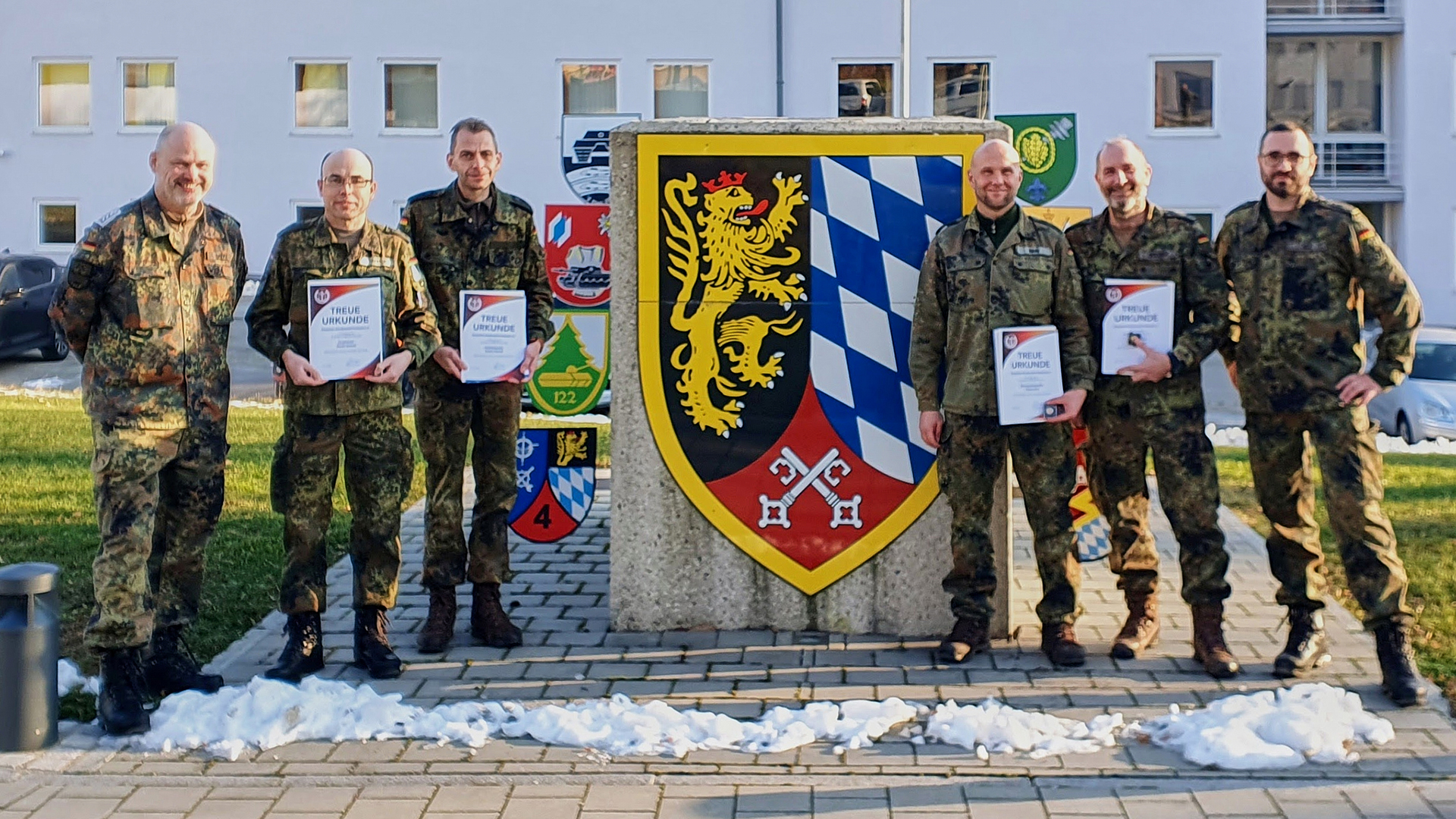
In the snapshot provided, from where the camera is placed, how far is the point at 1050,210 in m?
8.57

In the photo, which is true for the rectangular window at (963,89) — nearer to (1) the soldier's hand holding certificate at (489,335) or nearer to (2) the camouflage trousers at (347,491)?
(1) the soldier's hand holding certificate at (489,335)

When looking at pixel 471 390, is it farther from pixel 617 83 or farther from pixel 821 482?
pixel 617 83

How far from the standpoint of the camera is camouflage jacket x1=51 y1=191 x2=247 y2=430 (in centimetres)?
530

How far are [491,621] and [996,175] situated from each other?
2753 millimetres

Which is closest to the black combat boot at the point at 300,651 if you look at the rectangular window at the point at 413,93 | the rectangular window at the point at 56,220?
the rectangular window at the point at 413,93

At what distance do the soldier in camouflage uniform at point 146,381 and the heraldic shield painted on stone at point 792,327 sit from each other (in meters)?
1.82

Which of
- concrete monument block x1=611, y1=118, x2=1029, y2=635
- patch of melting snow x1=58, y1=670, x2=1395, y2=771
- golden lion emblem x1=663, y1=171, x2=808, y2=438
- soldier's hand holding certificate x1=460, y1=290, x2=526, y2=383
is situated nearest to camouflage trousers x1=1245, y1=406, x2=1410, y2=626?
patch of melting snow x1=58, y1=670, x2=1395, y2=771

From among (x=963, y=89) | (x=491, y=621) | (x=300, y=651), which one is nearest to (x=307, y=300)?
(x=300, y=651)

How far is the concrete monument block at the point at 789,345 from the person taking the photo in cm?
648

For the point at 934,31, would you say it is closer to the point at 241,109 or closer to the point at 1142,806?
the point at 241,109

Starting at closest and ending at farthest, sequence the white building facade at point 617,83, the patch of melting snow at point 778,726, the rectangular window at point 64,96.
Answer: the patch of melting snow at point 778,726 → the white building facade at point 617,83 → the rectangular window at point 64,96

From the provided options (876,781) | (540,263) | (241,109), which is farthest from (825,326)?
(241,109)

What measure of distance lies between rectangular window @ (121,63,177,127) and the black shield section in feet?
92.9

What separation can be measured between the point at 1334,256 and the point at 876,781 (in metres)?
2.66
